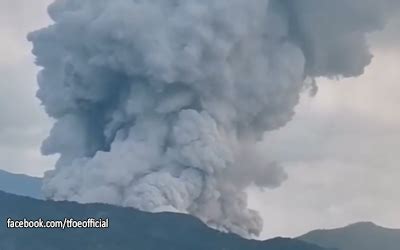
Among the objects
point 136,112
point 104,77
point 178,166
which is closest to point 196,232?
point 178,166

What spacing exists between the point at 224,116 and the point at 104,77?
10884 millimetres

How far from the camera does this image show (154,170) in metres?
73.5

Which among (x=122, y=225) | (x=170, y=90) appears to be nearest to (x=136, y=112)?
(x=170, y=90)

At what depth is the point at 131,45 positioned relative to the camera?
251 ft

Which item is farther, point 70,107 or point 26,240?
point 70,107


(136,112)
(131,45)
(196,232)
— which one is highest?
(131,45)

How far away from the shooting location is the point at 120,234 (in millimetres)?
76625

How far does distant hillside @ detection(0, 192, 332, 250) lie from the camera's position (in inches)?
2820

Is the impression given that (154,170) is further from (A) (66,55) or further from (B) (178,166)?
(A) (66,55)

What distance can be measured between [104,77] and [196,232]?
49.5 feet

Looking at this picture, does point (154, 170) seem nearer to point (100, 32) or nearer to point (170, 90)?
point (170, 90)

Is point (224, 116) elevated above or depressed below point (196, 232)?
above

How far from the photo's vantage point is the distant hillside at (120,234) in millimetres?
71625

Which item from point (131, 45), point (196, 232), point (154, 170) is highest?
point (131, 45)
